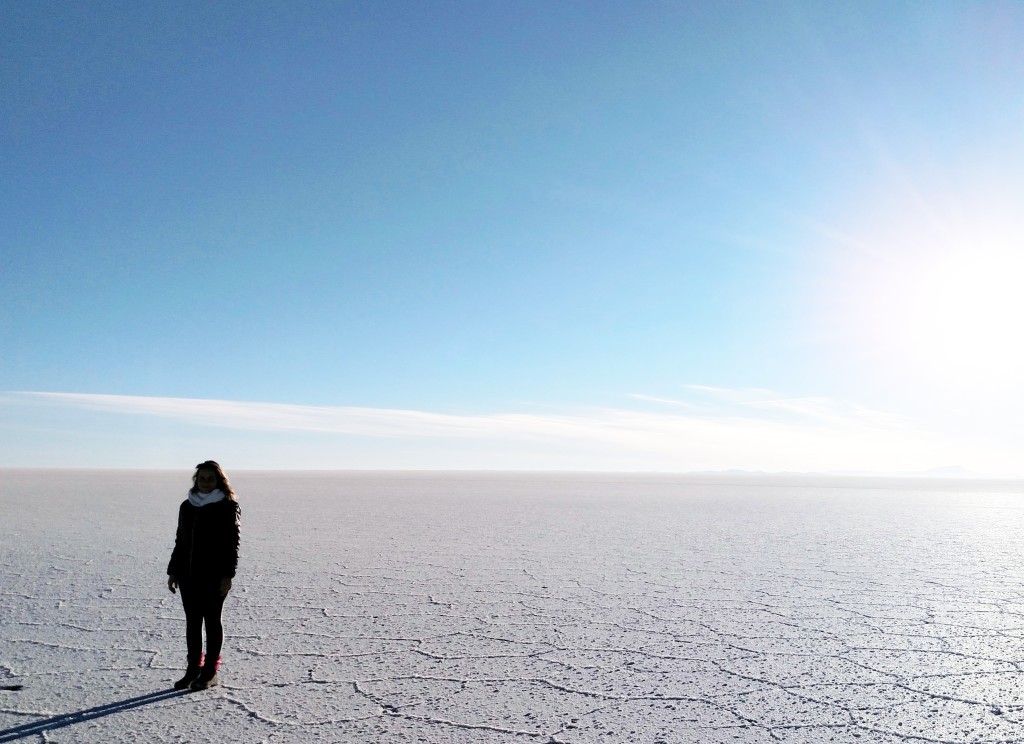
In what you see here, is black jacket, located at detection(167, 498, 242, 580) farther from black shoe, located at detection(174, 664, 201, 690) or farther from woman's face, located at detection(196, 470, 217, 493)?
black shoe, located at detection(174, 664, 201, 690)

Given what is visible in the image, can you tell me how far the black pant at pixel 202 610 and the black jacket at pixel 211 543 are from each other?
0.17 ft

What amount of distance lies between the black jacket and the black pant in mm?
50

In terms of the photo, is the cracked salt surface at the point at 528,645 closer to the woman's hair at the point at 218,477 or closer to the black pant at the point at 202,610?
the black pant at the point at 202,610

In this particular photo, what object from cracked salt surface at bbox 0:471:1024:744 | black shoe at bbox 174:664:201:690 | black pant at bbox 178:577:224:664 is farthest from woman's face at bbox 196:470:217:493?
cracked salt surface at bbox 0:471:1024:744

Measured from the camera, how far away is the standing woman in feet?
13.4

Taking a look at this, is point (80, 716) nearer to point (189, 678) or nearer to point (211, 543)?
point (189, 678)

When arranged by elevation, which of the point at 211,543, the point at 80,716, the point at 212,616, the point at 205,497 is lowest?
the point at 80,716

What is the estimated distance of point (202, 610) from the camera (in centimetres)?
413

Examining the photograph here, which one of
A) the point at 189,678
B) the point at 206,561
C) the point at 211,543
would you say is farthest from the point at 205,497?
the point at 189,678

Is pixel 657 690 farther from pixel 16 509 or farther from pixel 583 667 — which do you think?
pixel 16 509

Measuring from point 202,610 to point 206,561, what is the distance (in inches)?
11.8

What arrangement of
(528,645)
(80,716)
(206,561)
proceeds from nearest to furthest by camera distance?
(80,716) → (206,561) → (528,645)

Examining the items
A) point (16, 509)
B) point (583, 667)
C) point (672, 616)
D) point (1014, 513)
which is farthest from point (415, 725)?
point (1014, 513)

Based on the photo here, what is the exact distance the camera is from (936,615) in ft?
20.2
